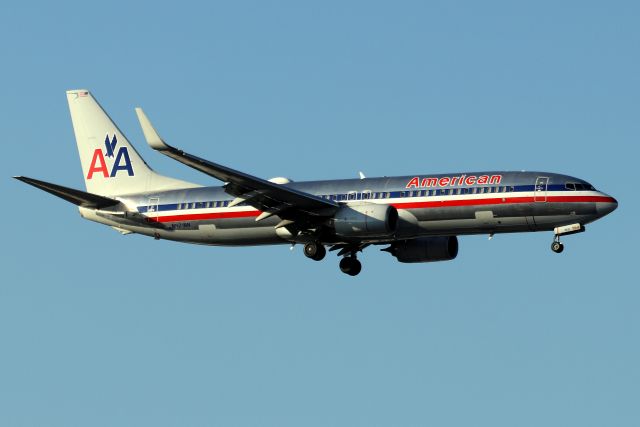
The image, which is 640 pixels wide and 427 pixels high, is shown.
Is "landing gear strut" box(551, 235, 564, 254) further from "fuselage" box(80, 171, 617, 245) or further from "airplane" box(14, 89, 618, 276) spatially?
"fuselage" box(80, 171, 617, 245)

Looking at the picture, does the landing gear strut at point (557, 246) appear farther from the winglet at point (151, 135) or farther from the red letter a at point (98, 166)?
the red letter a at point (98, 166)

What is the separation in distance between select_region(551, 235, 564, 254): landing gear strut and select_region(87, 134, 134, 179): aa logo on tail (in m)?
26.0

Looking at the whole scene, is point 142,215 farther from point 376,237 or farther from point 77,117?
point 376,237

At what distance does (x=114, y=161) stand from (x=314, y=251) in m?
15.7

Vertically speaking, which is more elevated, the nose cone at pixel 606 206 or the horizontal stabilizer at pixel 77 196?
the horizontal stabilizer at pixel 77 196

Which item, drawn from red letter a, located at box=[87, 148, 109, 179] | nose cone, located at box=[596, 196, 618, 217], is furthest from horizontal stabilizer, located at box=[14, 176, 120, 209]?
nose cone, located at box=[596, 196, 618, 217]

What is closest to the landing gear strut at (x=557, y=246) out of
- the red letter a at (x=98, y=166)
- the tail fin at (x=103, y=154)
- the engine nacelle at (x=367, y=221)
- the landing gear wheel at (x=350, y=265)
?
the engine nacelle at (x=367, y=221)

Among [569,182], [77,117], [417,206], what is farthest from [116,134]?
[569,182]

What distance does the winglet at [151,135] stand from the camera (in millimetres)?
65250

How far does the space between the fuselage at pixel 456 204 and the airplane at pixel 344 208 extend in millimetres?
51

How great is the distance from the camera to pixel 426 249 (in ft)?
259

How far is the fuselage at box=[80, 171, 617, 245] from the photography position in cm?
7181

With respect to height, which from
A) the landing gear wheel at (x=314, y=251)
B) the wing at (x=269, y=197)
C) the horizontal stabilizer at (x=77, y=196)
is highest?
the horizontal stabilizer at (x=77, y=196)

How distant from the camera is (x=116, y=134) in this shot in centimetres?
8562
